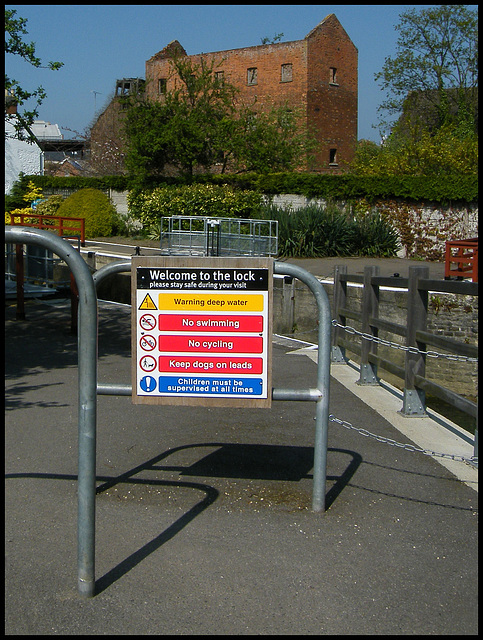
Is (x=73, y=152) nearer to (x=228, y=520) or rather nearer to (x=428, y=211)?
(x=428, y=211)

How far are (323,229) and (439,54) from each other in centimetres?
2801

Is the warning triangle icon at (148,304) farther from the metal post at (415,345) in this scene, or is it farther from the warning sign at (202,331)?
the metal post at (415,345)

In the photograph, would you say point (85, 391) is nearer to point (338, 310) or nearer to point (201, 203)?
point (338, 310)

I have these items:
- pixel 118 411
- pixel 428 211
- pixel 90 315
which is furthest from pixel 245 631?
pixel 428 211

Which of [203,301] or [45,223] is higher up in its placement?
[45,223]

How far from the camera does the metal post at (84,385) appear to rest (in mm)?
3506

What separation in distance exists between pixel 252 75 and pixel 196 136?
22.8m

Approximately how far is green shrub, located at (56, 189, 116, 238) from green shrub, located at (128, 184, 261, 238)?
249 centimetres

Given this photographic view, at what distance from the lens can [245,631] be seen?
3.23m

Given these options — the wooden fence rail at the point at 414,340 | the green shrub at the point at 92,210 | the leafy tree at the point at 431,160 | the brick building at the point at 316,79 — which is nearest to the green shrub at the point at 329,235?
the leafy tree at the point at 431,160

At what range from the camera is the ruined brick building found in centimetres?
5019

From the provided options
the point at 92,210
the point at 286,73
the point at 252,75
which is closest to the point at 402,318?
the point at 92,210

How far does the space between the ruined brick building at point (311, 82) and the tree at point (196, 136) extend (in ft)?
44.5

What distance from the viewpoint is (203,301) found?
13.8 feet
